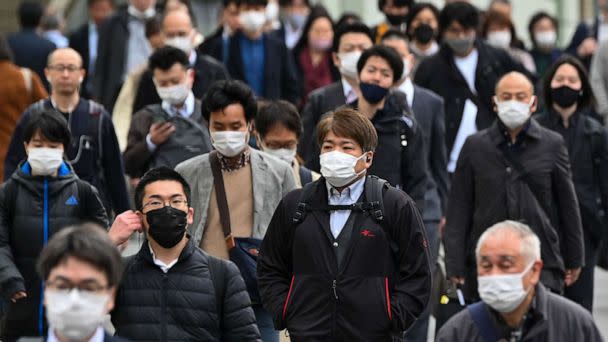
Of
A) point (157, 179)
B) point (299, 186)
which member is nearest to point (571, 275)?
point (299, 186)

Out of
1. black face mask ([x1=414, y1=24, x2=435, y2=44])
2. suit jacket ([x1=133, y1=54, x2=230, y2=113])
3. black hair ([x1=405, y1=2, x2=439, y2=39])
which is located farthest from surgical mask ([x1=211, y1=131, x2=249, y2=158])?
black hair ([x1=405, y1=2, x2=439, y2=39])

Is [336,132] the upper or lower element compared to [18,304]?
upper

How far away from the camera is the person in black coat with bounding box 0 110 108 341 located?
1089 cm

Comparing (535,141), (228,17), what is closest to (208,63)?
(228,17)

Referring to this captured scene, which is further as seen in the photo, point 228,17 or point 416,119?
point 228,17

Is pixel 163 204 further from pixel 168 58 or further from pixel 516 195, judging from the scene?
pixel 168 58

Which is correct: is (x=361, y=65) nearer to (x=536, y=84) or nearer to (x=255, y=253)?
(x=255, y=253)

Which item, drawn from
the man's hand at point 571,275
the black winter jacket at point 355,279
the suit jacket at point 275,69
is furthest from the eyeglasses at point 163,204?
the suit jacket at point 275,69

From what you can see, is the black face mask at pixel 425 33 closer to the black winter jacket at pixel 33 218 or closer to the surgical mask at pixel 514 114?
the surgical mask at pixel 514 114

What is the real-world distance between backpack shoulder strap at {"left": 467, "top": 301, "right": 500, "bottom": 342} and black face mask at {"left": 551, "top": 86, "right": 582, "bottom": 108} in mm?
5159

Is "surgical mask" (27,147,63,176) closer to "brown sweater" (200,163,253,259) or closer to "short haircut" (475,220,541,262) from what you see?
"brown sweater" (200,163,253,259)

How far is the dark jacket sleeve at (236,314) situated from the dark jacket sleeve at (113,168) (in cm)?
365

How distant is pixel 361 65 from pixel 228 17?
4.73 meters

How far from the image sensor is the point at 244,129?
1051 cm
